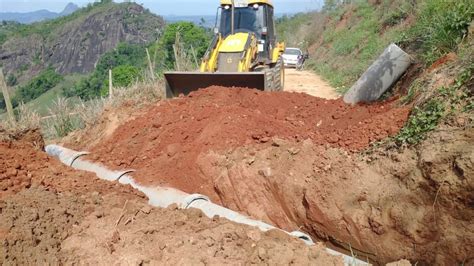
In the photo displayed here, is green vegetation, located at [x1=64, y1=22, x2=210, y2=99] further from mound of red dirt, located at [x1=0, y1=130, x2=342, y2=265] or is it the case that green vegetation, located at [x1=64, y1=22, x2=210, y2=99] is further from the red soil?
mound of red dirt, located at [x1=0, y1=130, x2=342, y2=265]

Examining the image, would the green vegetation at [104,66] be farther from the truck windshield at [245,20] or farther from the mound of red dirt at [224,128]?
the mound of red dirt at [224,128]

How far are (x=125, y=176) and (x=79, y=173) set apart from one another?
2.06 ft

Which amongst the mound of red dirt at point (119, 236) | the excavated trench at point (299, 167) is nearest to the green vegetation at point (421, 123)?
the excavated trench at point (299, 167)

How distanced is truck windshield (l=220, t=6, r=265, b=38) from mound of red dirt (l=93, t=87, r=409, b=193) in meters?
2.97

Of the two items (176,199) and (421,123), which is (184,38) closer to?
(176,199)

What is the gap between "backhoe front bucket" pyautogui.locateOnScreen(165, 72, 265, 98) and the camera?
899 centimetres

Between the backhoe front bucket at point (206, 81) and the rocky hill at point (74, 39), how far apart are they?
87201mm

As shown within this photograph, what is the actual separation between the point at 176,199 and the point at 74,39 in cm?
10224

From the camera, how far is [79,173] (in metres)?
6.00

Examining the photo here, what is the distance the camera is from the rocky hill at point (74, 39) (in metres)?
95.2

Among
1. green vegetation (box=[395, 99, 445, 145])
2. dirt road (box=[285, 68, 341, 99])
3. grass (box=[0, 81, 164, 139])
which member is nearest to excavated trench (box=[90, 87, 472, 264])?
green vegetation (box=[395, 99, 445, 145])

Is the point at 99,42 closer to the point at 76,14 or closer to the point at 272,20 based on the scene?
the point at 76,14

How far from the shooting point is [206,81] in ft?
31.1

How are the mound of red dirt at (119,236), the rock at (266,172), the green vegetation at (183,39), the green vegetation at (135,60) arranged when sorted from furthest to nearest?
the green vegetation at (183,39), the green vegetation at (135,60), the rock at (266,172), the mound of red dirt at (119,236)
